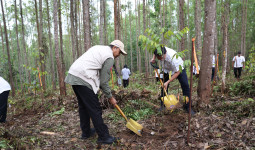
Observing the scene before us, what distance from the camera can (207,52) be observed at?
3.49m

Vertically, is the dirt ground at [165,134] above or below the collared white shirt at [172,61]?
below

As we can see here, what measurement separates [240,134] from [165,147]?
111 centimetres

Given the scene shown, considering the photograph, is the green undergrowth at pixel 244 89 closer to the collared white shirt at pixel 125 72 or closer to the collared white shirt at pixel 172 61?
the collared white shirt at pixel 172 61

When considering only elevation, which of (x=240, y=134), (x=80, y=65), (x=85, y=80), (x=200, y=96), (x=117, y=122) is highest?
(x=80, y=65)

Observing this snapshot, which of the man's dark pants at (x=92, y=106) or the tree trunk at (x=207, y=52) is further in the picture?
the tree trunk at (x=207, y=52)

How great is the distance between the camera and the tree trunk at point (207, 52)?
339 cm

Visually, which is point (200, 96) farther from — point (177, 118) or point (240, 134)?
point (240, 134)

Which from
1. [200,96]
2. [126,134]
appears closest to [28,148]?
[126,134]

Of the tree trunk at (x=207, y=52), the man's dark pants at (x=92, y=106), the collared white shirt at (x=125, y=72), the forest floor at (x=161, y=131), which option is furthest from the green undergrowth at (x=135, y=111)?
the collared white shirt at (x=125, y=72)

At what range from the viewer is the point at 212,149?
2268 mm

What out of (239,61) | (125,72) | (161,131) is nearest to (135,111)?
(161,131)

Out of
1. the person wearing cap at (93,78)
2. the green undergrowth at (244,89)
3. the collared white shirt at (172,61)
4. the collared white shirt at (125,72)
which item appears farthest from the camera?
the collared white shirt at (125,72)

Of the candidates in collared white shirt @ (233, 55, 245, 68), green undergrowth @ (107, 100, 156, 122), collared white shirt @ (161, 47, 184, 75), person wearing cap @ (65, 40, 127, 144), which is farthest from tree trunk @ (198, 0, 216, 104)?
collared white shirt @ (233, 55, 245, 68)

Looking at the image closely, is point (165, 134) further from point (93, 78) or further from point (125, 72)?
point (125, 72)
